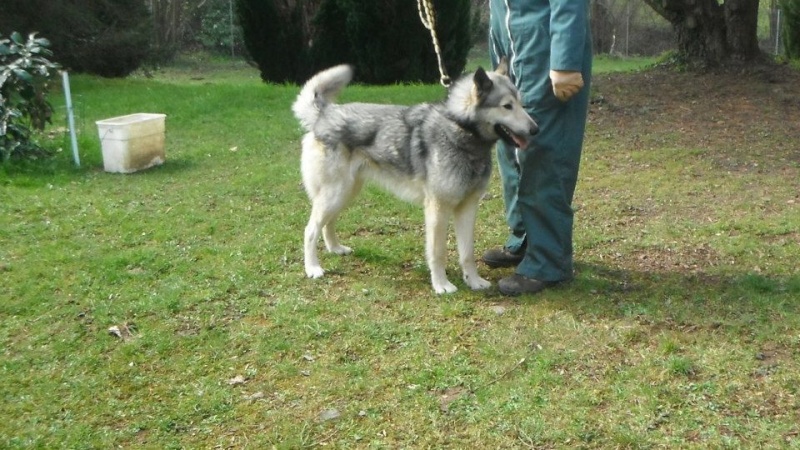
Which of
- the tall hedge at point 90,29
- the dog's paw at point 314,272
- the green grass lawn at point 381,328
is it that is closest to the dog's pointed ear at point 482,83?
the green grass lawn at point 381,328

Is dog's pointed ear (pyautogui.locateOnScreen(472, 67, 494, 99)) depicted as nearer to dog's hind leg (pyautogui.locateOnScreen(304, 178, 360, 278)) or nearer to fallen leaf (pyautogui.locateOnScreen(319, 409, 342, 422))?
dog's hind leg (pyautogui.locateOnScreen(304, 178, 360, 278))

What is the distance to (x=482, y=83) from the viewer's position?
4352 mm

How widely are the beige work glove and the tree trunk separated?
7075 millimetres

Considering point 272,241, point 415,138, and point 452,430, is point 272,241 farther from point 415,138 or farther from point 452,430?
point 452,430

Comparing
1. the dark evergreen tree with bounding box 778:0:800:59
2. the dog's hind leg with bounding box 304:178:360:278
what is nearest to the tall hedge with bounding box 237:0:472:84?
the dark evergreen tree with bounding box 778:0:800:59

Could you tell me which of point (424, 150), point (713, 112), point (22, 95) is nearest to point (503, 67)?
point (424, 150)

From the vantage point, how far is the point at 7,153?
7574 millimetres

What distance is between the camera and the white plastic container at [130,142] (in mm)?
7586

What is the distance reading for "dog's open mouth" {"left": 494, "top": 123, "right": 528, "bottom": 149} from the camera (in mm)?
4379

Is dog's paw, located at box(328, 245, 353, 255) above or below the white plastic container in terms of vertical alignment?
below

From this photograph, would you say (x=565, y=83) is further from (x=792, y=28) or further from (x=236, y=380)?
(x=792, y=28)

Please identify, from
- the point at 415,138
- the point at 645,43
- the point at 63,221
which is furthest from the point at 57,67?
the point at 645,43

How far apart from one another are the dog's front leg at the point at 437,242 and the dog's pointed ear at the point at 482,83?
2.21 feet

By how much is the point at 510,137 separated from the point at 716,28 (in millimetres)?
7353
